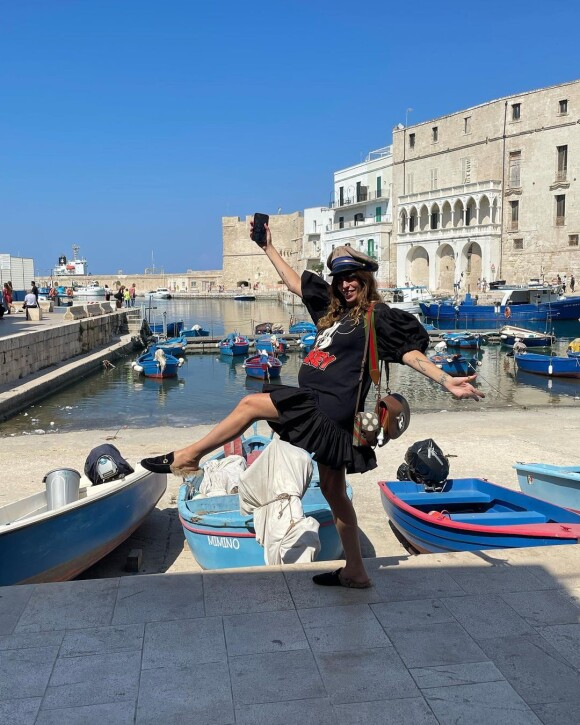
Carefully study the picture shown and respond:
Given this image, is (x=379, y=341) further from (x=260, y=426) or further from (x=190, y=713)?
(x=260, y=426)

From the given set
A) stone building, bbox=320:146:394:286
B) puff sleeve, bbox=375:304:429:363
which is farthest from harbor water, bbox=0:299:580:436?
stone building, bbox=320:146:394:286

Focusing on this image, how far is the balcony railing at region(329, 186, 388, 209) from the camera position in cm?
5612

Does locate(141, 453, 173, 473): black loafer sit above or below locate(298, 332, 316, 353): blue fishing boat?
above

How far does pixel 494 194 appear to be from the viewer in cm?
4669

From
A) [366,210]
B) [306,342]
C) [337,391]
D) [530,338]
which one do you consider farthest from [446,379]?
[366,210]

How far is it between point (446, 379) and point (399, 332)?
34cm

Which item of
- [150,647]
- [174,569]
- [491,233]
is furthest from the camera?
[491,233]

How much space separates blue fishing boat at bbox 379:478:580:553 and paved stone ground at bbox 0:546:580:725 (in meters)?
1.18

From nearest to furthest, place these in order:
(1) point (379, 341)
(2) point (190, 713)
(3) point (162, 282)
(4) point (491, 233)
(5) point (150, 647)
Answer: (2) point (190, 713) < (5) point (150, 647) < (1) point (379, 341) < (4) point (491, 233) < (3) point (162, 282)

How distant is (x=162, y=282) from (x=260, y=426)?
3536 inches

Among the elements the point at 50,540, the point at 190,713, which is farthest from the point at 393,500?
the point at 190,713

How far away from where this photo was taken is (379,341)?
10.1ft

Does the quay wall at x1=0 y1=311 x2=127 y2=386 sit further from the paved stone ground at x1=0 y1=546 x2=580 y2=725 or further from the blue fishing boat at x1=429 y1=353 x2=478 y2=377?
the paved stone ground at x1=0 y1=546 x2=580 y2=725

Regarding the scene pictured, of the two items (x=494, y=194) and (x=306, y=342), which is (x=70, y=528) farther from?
(x=494, y=194)
